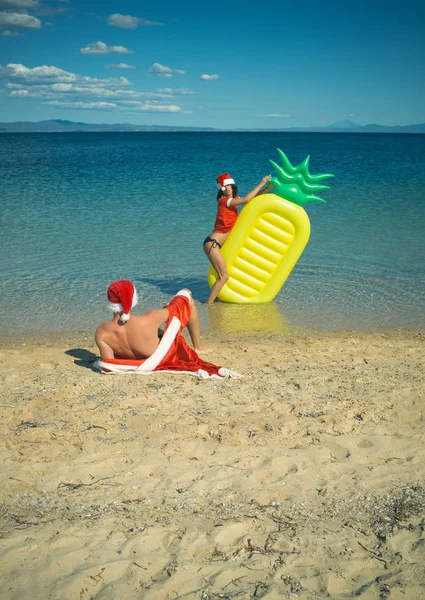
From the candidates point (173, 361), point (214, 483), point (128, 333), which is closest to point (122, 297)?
point (128, 333)

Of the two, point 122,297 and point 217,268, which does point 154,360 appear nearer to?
point 122,297

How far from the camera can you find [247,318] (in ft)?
20.9

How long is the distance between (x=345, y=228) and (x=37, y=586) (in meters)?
9.60

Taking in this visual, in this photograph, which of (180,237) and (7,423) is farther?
(180,237)

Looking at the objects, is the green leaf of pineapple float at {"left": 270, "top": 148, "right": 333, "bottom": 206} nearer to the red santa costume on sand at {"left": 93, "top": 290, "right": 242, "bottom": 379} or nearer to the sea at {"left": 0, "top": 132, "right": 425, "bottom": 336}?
the sea at {"left": 0, "top": 132, "right": 425, "bottom": 336}

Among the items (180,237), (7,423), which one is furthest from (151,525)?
(180,237)

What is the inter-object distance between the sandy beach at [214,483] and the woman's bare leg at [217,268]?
2003mm

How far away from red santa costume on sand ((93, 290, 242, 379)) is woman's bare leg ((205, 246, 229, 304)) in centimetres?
193

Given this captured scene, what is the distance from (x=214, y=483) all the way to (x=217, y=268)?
12.4 ft

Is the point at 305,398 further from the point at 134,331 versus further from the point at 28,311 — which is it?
the point at 28,311

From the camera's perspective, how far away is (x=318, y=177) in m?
6.40

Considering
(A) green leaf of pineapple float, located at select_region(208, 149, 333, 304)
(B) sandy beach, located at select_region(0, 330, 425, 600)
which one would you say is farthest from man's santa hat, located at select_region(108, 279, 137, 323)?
(A) green leaf of pineapple float, located at select_region(208, 149, 333, 304)

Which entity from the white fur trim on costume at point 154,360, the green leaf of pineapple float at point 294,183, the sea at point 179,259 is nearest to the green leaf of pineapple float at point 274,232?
the green leaf of pineapple float at point 294,183

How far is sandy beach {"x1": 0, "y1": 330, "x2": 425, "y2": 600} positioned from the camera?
2.38 metres
